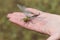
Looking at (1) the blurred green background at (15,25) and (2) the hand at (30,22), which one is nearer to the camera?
(2) the hand at (30,22)

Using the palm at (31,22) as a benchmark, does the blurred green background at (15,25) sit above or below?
above

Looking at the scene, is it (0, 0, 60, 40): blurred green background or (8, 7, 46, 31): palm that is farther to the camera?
(0, 0, 60, 40): blurred green background

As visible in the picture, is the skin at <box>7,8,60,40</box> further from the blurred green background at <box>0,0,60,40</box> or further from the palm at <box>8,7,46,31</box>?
the blurred green background at <box>0,0,60,40</box>

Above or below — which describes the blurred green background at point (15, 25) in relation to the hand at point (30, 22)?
above

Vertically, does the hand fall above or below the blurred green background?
below

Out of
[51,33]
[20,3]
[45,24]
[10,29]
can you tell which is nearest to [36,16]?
[45,24]

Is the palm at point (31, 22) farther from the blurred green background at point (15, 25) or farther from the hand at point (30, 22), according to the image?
the blurred green background at point (15, 25)

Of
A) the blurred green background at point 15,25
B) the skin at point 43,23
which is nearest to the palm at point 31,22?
the skin at point 43,23

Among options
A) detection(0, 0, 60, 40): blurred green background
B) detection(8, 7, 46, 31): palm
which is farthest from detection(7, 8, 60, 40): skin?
detection(0, 0, 60, 40): blurred green background
